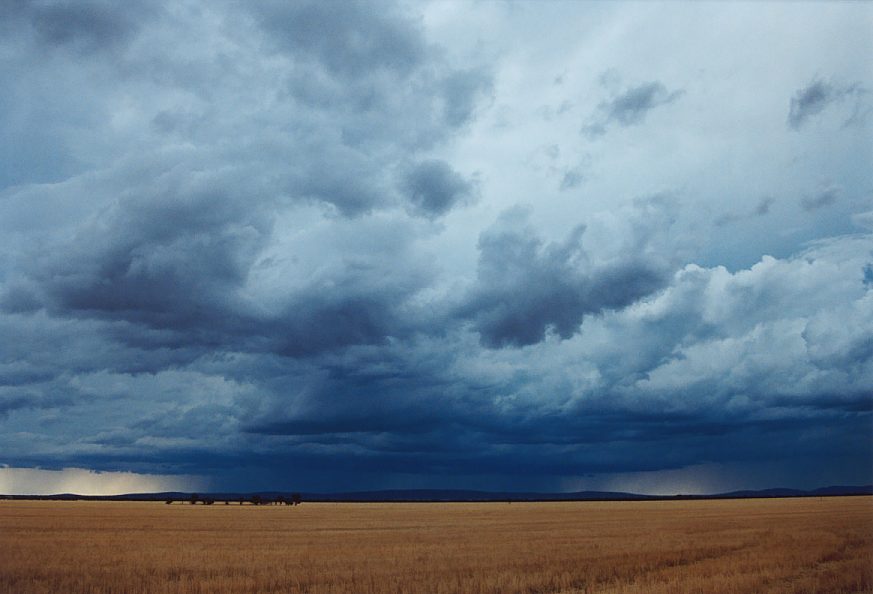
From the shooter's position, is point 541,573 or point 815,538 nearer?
point 541,573

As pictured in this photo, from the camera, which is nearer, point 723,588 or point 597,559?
point 723,588

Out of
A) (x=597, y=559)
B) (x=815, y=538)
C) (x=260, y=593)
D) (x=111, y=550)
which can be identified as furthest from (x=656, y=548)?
(x=111, y=550)

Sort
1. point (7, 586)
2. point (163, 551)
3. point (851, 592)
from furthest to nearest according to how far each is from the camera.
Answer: point (163, 551) → point (7, 586) → point (851, 592)

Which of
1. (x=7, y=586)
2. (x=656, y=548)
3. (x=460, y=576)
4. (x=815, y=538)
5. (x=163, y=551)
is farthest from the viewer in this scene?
(x=815, y=538)

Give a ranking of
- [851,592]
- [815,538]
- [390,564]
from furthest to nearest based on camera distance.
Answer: [815,538] → [390,564] → [851,592]

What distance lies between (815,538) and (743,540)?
4432mm

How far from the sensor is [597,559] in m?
35.3

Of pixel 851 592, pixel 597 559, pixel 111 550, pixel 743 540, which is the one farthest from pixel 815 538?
pixel 111 550

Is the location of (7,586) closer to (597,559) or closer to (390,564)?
(390,564)

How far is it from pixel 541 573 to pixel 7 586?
65.0 feet

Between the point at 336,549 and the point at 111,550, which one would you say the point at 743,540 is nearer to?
the point at 336,549

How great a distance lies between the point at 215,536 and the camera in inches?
2064

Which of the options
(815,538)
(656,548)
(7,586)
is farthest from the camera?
(815,538)

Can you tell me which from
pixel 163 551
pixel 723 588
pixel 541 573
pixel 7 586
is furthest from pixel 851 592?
pixel 163 551
